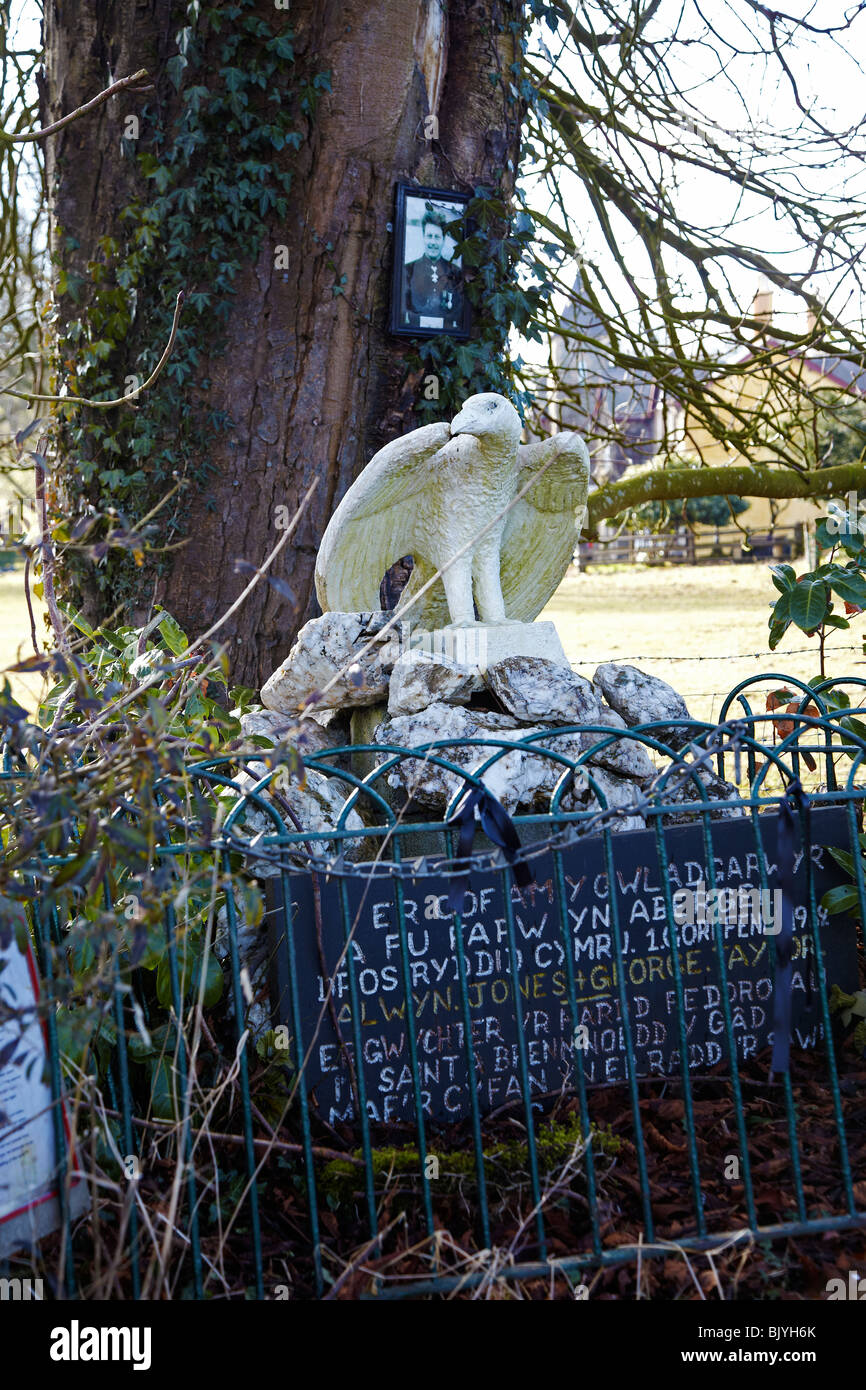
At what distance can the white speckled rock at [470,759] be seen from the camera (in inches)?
122

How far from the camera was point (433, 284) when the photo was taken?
17.5 ft

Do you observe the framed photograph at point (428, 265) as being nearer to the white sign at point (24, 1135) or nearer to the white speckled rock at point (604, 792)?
the white speckled rock at point (604, 792)

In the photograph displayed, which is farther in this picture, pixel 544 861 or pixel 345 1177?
pixel 544 861

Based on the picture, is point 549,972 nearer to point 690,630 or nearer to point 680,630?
point 690,630

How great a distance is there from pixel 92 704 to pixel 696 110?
5821mm

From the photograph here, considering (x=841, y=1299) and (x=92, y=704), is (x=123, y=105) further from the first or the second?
(x=841, y=1299)

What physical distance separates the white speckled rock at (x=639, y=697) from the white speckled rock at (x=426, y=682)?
0.46m

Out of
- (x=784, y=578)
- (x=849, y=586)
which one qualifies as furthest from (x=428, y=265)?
(x=849, y=586)

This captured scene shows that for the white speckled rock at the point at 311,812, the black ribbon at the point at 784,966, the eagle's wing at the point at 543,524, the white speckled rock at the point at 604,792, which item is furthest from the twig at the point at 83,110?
the black ribbon at the point at 784,966

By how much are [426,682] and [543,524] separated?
902 mm

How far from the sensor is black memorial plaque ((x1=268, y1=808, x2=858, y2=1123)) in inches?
104

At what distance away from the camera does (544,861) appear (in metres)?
2.79

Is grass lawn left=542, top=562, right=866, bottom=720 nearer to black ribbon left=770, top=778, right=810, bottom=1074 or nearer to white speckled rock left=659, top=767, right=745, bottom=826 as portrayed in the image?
white speckled rock left=659, top=767, right=745, bottom=826
